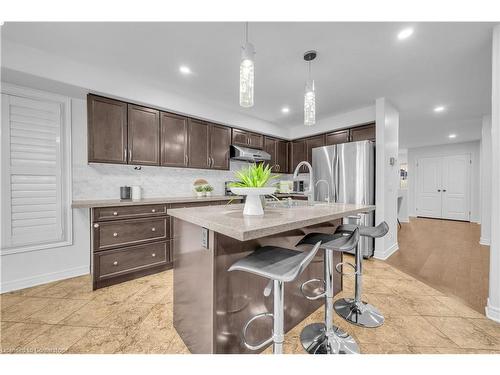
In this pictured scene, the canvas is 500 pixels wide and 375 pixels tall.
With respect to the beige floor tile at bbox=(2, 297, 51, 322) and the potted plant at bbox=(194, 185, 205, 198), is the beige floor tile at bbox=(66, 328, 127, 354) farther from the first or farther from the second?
the potted plant at bbox=(194, 185, 205, 198)

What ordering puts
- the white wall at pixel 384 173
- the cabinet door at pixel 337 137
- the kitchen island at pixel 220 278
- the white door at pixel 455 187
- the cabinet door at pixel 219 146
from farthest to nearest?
the white door at pixel 455 187, the cabinet door at pixel 337 137, the cabinet door at pixel 219 146, the white wall at pixel 384 173, the kitchen island at pixel 220 278

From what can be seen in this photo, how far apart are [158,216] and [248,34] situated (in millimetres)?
2291

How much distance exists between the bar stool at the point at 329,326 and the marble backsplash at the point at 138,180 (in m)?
2.59

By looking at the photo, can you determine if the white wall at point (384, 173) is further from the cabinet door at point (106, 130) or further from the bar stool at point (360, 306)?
the cabinet door at point (106, 130)

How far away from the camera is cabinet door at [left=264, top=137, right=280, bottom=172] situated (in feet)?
14.8

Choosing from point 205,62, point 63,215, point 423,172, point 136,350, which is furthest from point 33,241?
point 423,172

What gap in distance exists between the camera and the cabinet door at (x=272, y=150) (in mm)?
4523

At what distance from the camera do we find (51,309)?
1.89 meters

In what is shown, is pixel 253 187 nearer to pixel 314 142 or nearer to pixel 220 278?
pixel 220 278

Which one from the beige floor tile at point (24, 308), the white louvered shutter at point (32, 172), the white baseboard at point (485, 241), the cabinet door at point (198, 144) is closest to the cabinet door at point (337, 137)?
the cabinet door at point (198, 144)

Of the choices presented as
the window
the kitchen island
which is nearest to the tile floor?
the kitchen island

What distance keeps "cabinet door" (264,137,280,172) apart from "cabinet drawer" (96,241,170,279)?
2.77m

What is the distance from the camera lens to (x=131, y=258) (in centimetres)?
248
